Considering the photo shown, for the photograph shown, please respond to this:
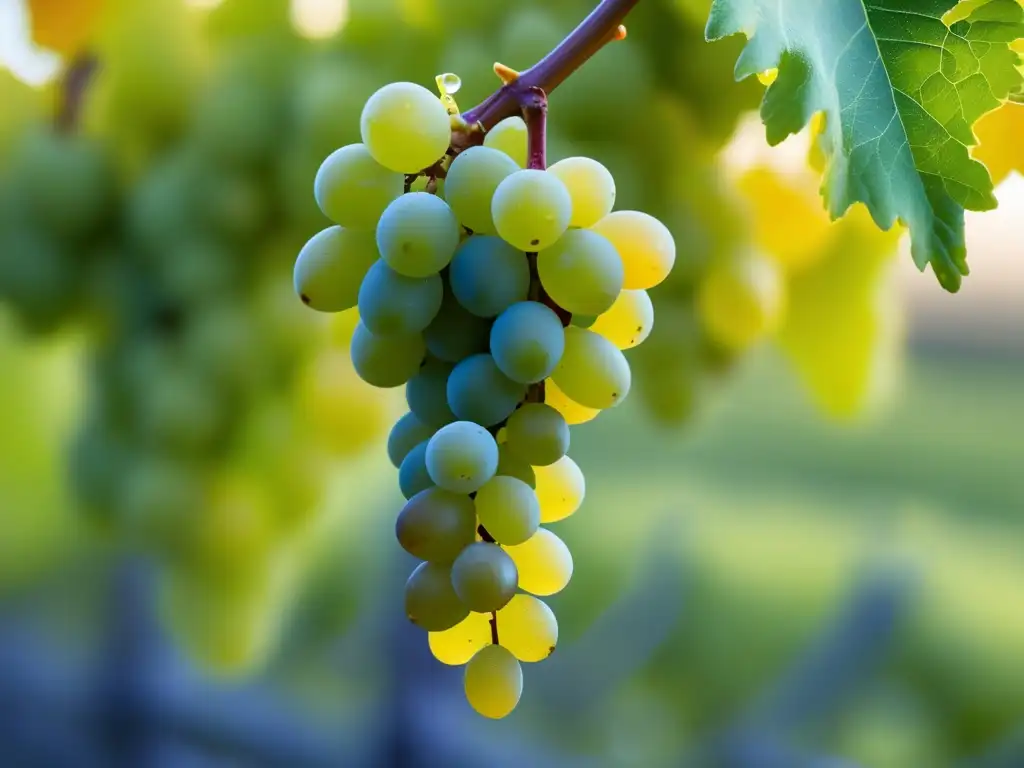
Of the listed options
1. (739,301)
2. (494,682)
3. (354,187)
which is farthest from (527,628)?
(739,301)

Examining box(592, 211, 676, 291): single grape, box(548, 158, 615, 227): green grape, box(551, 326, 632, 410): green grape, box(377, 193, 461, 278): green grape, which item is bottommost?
box(551, 326, 632, 410): green grape

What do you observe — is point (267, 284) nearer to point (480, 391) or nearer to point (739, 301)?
point (739, 301)

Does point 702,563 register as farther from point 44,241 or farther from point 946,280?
point 946,280

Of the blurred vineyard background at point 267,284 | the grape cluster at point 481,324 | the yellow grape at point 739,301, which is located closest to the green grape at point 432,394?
the grape cluster at point 481,324

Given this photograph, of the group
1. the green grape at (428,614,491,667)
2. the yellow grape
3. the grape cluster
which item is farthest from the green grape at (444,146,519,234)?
the yellow grape

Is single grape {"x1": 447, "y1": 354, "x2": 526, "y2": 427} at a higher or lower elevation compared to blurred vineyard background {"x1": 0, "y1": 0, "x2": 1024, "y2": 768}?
lower

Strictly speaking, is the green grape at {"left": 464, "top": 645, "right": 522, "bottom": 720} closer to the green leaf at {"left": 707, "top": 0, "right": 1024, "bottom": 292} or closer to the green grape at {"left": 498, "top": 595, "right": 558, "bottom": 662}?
the green grape at {"left": 498, "top": 595, "right": 558, "bottom": 662}

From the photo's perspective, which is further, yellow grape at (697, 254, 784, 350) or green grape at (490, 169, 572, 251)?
yellow grape at (697, 254, 784, 350)
